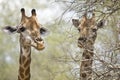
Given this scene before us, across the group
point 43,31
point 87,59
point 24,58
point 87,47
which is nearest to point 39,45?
point 24,58

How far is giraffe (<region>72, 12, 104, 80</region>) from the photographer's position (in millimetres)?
6282

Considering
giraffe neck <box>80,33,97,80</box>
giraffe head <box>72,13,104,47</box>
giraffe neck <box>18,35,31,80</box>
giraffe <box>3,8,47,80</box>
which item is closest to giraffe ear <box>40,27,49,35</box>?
giraffe <box>3,8,47,80</box>

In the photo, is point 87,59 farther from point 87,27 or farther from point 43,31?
point 43,31

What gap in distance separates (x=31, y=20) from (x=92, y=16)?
40.4 inches

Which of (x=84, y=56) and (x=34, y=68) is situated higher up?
(x=84, y=56)

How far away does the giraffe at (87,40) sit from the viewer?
6282 millimetres

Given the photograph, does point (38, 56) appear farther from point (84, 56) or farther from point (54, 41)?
point (84, 56)

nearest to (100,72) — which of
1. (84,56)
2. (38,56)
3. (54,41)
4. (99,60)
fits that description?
(99,60)

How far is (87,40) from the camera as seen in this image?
645cm

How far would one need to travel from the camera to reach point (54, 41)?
17562 millimetres

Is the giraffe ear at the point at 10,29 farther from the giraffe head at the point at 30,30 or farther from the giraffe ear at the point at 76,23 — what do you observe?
the giraffe ear at the point at 76,23

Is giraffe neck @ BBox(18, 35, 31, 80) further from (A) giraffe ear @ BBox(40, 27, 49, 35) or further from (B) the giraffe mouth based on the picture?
(A) giraffe ear @ BBox(40, 27, 49, 35)

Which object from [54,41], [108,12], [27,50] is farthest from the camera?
[54,41]

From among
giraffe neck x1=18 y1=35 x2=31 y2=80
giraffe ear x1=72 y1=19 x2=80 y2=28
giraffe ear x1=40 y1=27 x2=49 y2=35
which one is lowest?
giraffe neck x1=18 y1=35 x2=31 y2=80
